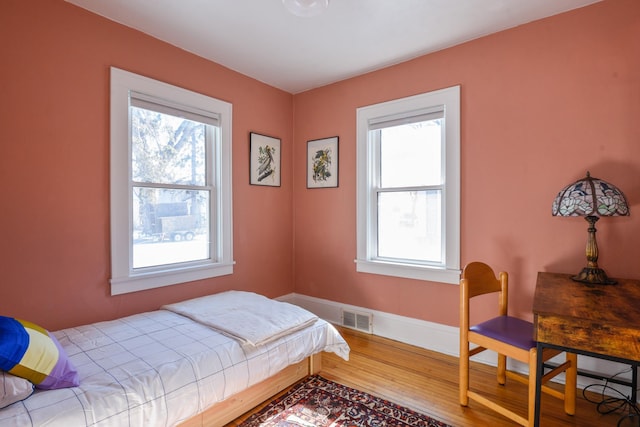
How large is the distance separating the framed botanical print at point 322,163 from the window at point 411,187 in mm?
310

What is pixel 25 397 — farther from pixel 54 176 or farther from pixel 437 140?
pixel 437 140

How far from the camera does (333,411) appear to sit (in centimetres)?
196

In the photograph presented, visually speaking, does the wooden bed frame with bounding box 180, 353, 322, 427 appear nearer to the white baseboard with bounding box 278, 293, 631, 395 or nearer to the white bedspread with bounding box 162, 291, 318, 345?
the white bedspread with bounding box 162, 291, 318, 345

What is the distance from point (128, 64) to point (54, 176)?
0.99 metres

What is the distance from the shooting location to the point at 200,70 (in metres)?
2.88

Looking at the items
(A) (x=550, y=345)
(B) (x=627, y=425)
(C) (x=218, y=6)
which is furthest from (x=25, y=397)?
(B) (x=627, y=425)

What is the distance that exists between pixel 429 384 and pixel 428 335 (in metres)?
0.61

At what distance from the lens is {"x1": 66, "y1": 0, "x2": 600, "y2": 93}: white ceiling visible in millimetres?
2141

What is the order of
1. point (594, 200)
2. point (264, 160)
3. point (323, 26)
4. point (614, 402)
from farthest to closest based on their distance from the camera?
point (264, 160)
point (323, 26)
point (614, 402)
point (594, 200)

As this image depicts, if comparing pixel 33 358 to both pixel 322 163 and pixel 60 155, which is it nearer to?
Answer: pixel 60 155

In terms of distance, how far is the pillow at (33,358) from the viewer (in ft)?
4.11

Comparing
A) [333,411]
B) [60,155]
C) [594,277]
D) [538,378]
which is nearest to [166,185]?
[60,155]

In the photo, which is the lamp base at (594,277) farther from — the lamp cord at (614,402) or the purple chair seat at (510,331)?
the lamp cord at (614,402)

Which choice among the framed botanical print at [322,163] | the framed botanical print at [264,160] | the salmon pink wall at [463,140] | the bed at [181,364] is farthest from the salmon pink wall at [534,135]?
the bed at [181,364]
